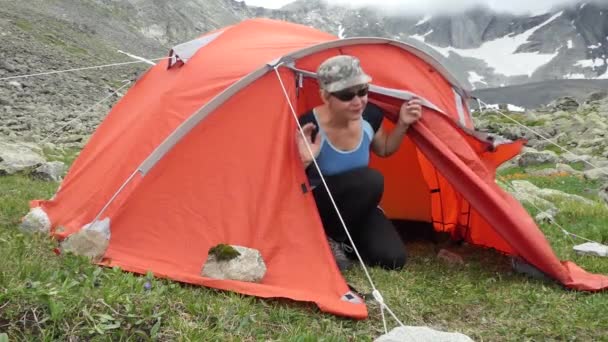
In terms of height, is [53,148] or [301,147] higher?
[301,147]

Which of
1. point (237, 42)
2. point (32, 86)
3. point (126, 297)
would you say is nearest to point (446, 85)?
point (237, 42)

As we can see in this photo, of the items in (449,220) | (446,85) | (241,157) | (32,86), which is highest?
(446,85)

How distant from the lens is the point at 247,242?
589 cm

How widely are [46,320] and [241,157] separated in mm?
2773

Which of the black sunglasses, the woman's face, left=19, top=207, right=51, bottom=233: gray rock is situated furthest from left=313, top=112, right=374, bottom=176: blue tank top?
left=19, top=207, right=51, bottom=233: gray rock

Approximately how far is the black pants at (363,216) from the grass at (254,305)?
0.26 meters

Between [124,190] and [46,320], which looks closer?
[46,320]

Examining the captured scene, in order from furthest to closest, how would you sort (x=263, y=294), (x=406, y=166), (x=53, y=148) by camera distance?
(x=53, y=148) → (x=406, y=166) → (x=263, y=294)

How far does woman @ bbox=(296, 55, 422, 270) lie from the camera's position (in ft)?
19.4

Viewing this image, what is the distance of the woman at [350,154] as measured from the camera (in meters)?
5.91

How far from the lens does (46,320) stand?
12.1ft

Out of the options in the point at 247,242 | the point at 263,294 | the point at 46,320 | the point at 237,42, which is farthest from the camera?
the point at 237,42

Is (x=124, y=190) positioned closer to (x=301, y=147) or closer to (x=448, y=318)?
(x=301, y=147)

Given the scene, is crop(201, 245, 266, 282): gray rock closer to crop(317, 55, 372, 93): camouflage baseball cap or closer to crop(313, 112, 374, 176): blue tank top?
crop(313, 112, 374, 176): blue tank top
